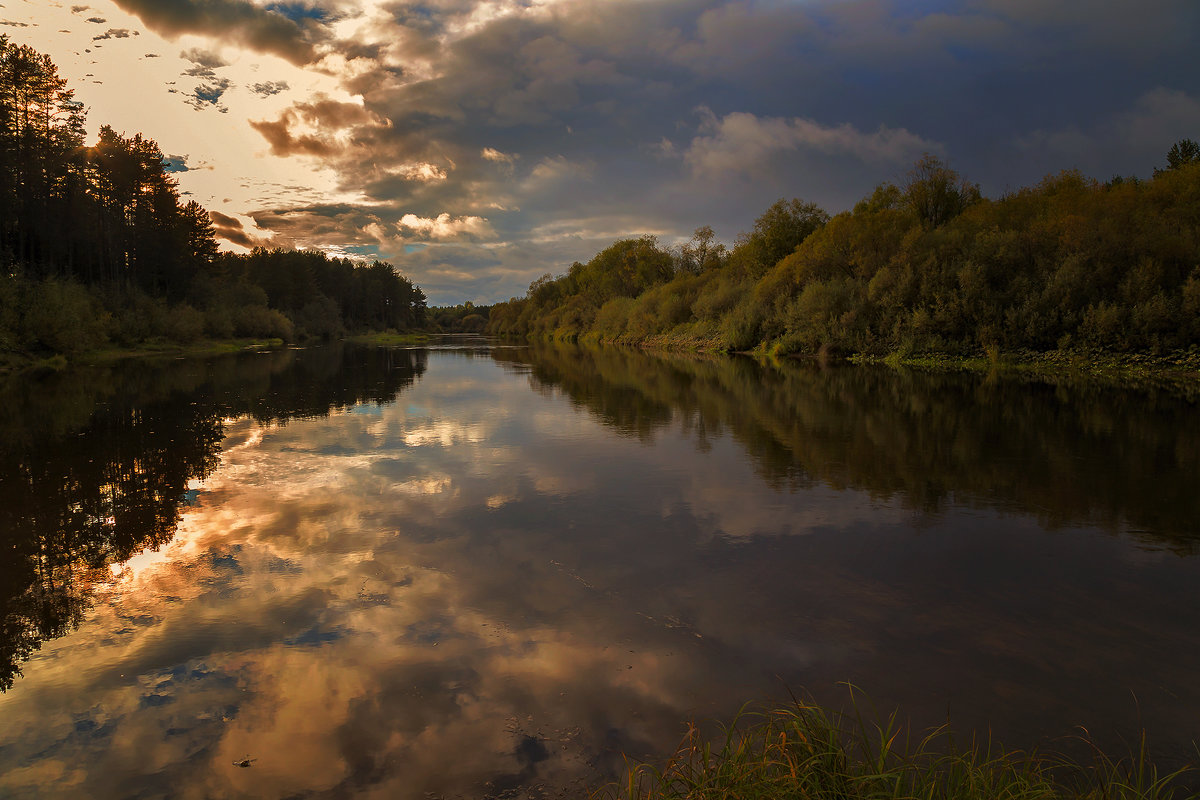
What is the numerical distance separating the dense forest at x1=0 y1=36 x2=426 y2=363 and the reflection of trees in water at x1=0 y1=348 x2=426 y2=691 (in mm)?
9578

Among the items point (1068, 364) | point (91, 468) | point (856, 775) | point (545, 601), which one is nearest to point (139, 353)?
point (91, 468)

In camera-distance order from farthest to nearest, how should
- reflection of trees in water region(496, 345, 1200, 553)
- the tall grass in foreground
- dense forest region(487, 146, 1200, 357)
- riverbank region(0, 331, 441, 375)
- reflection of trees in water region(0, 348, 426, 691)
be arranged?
riverbank region(0, 331, 441, 375), dense forest region(487, 146, 1200, 357), reflection of trees in water region(496, 345, 1200, 553), reflection of trees in water region(0, 348, 426, 691), the tall grass in foreground

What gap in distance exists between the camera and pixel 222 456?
12.2 metres

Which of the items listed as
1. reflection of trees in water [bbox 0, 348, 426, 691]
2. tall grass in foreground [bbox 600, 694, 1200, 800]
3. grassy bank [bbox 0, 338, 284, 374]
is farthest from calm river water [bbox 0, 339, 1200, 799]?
grassy bank [bbox 0, 338, 284, 374]

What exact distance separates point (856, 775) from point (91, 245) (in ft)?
203

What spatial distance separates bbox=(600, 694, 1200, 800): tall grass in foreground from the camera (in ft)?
9.53

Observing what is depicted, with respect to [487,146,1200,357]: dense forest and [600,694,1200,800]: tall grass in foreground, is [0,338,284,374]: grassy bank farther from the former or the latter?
[487,146,1200,357]: dense forest

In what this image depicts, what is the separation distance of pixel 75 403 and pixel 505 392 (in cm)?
1323

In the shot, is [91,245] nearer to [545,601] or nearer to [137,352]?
[137,352]

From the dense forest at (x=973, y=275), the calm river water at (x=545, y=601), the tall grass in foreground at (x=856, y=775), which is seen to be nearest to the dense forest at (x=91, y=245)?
the calm river water at (x=545, y=601)

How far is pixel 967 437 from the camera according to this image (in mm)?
13750

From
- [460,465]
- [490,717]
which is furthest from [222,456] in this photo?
[490,717]

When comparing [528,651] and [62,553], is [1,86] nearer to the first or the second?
[62,553]

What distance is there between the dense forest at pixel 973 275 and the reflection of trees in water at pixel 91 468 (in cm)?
2772
